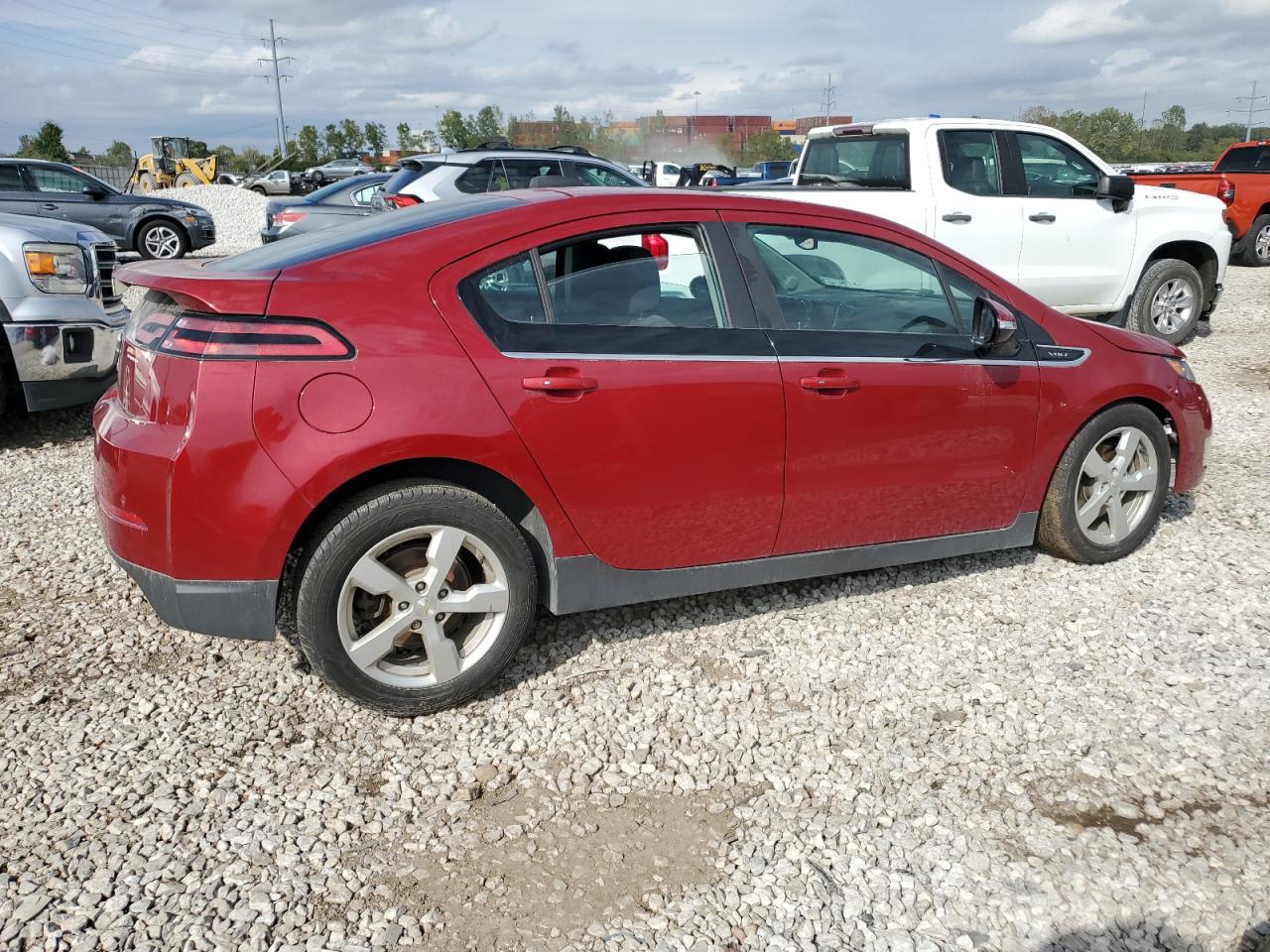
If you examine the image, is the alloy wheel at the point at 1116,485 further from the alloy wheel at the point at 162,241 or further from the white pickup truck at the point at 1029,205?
the alloy wheel at the point at 162,241

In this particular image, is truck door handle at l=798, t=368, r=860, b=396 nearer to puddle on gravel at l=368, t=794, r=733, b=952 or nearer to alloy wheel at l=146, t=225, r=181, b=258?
puddle on gravel at l=368, t=794, r=733, b=952

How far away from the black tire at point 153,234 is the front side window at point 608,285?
50.0 ft

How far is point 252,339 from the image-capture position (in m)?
Answer: 3.02

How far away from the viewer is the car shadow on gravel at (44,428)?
6754mm

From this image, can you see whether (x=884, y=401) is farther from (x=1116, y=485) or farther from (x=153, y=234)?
(x=153, y=234)

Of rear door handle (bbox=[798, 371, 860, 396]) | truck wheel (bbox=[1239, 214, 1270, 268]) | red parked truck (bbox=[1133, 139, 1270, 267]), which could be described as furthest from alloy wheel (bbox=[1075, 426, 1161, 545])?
truck wheel (bbox=[1239, 214, 1270, 268])

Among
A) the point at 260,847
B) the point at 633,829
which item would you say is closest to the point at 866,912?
the point at 633,829

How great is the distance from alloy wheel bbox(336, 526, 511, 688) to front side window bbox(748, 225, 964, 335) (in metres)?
1.43

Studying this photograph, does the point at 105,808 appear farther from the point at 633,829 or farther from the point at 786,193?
the point at 786,193

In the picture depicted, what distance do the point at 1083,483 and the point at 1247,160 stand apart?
50.3 ft

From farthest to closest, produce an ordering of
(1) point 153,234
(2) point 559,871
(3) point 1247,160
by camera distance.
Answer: (1) point 153,234 → (3) point 1247,160 → (2) point 559,871

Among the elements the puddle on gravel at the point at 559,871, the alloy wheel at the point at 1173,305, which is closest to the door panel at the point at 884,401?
the puddle on gravel at the point at 559,871

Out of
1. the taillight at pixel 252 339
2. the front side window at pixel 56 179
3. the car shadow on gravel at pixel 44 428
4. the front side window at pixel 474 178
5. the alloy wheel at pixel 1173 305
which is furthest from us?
the front side window at pixel 56 179

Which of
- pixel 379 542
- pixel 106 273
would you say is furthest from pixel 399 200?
pixel 379 542
